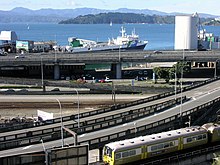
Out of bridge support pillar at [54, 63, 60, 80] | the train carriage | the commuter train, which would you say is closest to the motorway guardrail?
the commuter train

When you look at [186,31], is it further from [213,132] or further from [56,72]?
[213,132]

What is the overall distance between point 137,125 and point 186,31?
104477 millimetres

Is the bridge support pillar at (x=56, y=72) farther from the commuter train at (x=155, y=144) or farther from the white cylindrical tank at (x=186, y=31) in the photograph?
the commuter train at (x=155, y=144)

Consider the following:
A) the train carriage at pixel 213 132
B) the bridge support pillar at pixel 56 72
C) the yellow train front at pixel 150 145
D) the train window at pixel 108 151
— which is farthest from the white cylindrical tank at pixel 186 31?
the train window at pixel 108 151

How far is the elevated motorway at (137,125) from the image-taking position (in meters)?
33.2

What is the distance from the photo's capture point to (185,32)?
139 metres

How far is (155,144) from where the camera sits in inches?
1288

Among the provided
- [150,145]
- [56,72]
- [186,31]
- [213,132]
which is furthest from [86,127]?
[186,31]

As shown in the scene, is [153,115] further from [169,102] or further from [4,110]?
[4,110]

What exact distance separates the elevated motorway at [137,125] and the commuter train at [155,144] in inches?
95.6

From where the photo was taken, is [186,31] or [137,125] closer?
[137,125]

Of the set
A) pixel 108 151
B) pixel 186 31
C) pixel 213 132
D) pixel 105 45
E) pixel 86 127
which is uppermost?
pixel 186 31

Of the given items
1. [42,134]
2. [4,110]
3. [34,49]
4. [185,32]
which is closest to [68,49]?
[34,49]

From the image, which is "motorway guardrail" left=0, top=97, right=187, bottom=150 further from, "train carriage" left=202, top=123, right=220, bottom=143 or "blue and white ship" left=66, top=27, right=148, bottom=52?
"blue and white ship" left=66, top=27, right=148, bottom=52
